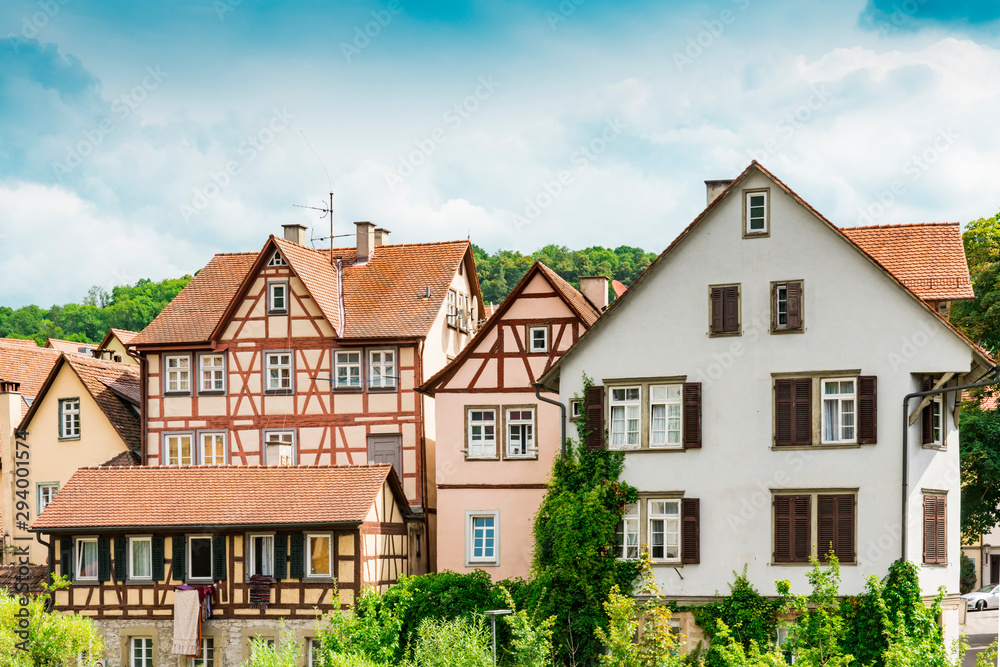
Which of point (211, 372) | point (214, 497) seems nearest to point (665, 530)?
point (214, 497)

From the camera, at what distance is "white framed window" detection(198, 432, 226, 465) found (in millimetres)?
39562

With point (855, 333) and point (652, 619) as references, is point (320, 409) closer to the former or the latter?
point (652, 619)

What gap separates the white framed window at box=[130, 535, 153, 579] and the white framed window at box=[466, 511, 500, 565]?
7.71 m

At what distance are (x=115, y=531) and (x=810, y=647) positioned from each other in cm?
1655

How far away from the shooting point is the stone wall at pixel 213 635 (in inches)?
1267

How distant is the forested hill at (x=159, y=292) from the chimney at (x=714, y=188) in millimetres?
28988

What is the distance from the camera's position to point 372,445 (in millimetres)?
38625

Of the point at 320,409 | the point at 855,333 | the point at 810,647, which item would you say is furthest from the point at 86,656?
the point at 855,333

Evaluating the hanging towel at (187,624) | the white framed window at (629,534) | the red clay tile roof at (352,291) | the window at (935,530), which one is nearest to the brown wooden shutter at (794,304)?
the window at (935,530)

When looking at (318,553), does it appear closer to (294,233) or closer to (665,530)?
(665,530)

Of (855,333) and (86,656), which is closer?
(855,333)

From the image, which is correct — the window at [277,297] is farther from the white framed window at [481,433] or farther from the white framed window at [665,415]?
the white framed window at [665,415]

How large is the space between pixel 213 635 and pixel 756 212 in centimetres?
1583

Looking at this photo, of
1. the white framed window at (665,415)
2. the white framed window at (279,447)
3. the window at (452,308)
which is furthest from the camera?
the window at (452,308)
